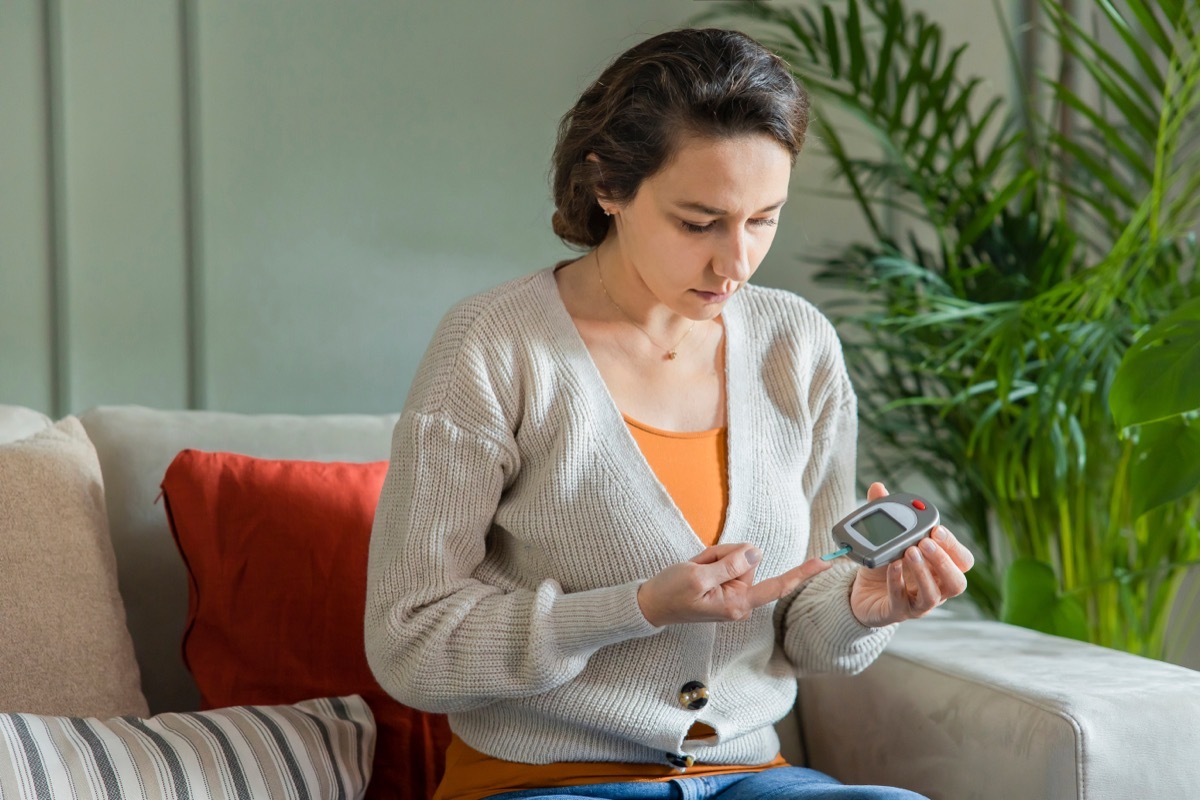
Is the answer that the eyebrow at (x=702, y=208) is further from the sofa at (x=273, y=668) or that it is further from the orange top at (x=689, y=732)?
the sofa at (x=273, y=668)

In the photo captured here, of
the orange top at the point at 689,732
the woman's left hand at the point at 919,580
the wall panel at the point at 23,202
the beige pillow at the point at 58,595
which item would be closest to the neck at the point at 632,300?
the orange top at the point at 689,732

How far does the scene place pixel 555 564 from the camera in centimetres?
119

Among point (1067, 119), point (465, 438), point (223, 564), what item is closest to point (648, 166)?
point (465, 438)

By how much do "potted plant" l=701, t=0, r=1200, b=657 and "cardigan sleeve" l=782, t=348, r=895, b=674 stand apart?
326 mm

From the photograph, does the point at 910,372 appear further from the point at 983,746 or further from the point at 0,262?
the point at 0,262

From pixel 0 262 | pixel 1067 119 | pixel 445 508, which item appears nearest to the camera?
pixel 445 508

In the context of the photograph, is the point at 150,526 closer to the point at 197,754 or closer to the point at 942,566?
the point at 197,754

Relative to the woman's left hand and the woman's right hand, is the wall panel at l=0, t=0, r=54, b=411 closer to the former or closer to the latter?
the woman's right hand

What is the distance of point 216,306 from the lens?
181 cm

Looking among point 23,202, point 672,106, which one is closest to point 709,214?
point 672,106

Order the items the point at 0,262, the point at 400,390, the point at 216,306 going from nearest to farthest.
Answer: the point at 0,262, the point at 216,306, the point at 400,390

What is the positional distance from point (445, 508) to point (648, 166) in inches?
15.2

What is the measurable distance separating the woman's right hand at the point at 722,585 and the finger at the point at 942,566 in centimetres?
10

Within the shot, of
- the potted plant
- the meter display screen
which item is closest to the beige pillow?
the meter display screen
